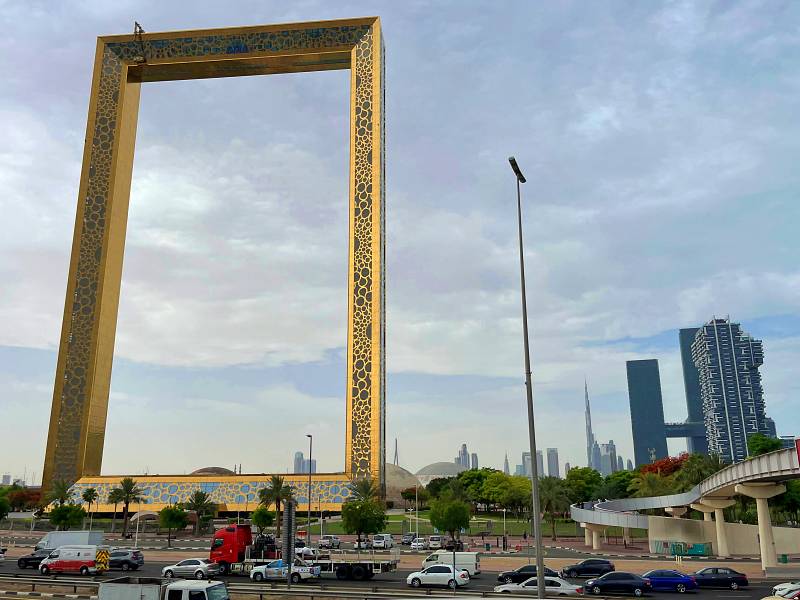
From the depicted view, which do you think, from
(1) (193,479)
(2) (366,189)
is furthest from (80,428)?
(2) (366,189)

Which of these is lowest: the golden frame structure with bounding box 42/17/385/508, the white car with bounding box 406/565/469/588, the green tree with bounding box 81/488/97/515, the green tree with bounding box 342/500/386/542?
the white car with bounding box 406/565/469/588

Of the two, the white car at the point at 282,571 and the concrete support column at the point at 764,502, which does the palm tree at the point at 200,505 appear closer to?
the white car at the point at 282,571

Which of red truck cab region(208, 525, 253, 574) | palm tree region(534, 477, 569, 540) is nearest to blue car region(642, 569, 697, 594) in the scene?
red truck cab region(208, 525, 253, 574)

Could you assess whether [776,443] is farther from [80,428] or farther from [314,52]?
[80,428]

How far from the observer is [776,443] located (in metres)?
96.5

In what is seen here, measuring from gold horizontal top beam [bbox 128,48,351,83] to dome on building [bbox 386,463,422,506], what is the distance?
302ft

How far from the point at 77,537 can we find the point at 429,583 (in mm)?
28031

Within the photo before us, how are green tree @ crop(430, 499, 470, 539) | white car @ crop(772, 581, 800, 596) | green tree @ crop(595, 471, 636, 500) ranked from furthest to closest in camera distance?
green tree @ crop(595, 471, 636, 500) < green tree @ crop(430, 499, 470, 539) < white car @ crop(772, 581, 800, 596)

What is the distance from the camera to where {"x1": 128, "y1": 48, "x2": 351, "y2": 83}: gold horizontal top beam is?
9025cm

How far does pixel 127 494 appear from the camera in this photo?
252 ft

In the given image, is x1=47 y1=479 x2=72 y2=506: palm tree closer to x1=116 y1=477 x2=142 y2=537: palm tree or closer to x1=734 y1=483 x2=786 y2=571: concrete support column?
x1=116 y1=477 x2=142 y2=537: palm tree

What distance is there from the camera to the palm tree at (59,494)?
Answer: 75250 millimetres

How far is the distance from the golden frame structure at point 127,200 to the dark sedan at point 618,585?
4288 centimetres

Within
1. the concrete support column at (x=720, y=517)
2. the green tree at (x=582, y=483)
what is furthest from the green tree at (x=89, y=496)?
the green tree at (x=582, y=483)
